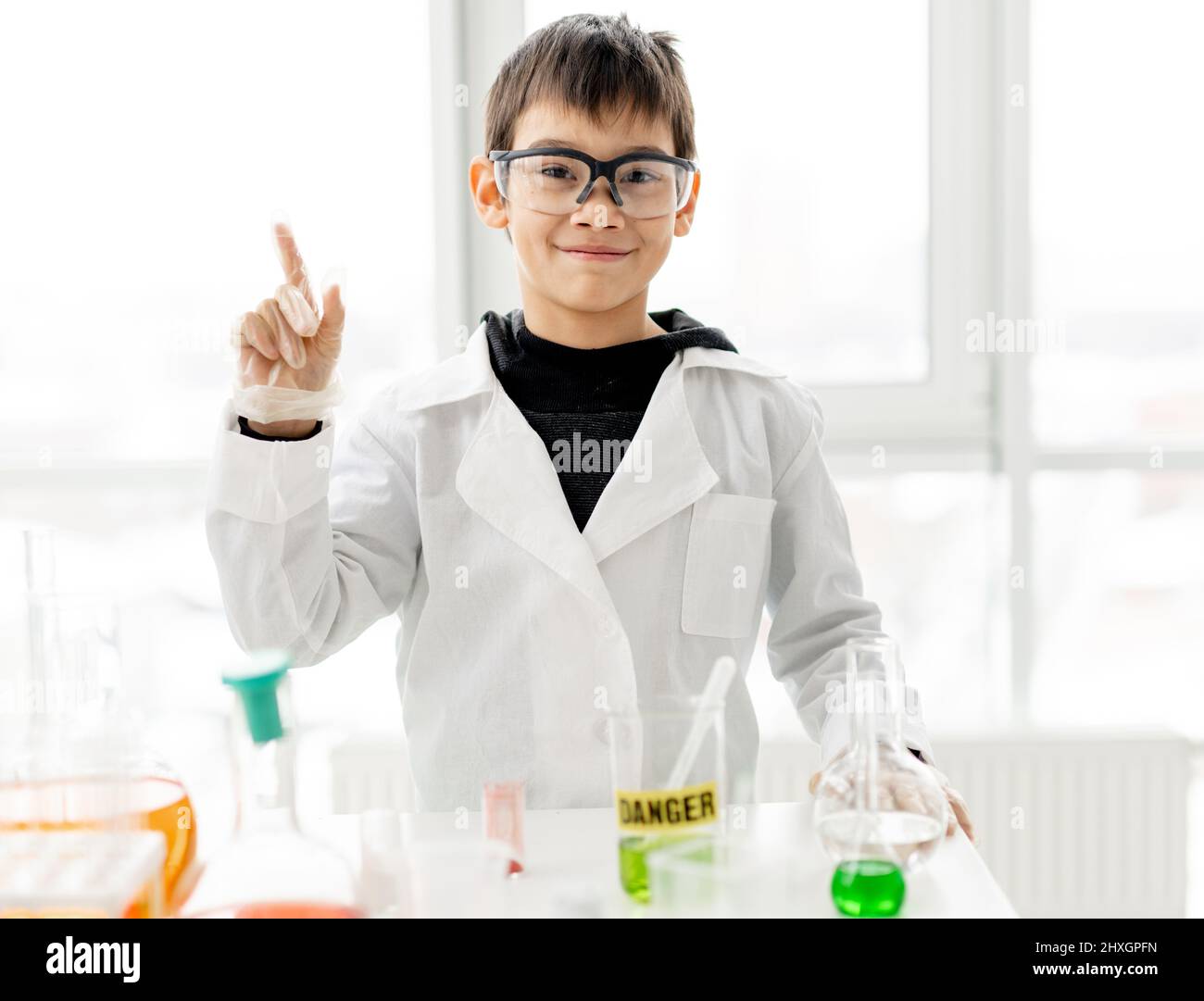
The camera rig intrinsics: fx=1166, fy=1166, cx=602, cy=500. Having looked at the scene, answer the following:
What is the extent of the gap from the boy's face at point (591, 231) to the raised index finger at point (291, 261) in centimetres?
33

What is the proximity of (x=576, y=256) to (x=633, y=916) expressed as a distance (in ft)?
2.61

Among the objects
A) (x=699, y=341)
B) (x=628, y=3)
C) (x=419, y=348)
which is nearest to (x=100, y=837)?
(x=699, y=341)

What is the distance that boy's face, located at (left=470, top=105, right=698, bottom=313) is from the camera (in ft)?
4.43

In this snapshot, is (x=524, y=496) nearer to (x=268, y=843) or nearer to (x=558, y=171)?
(x=558, y=171)

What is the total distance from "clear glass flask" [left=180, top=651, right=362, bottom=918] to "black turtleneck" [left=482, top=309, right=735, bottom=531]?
64 cm

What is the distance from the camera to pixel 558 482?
1.36 metres

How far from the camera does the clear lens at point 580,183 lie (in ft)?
4.40

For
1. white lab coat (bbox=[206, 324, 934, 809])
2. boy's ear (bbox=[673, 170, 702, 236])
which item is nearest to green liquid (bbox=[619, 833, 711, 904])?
Result: white lab coat (bbox=[206, 324, 934, 809])

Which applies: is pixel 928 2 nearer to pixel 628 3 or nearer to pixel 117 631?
pixel 628 3

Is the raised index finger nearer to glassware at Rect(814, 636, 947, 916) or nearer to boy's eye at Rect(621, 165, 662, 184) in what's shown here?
boy's eye at Rect(621, 165, 662, 184)

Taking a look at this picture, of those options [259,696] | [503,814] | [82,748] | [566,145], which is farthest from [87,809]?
[566,145]

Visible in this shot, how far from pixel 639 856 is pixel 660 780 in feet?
0.20

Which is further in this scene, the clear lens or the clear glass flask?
the clear lens

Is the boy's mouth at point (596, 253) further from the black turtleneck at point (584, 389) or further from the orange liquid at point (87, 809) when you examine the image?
the orange liquid at point (87, 809)
